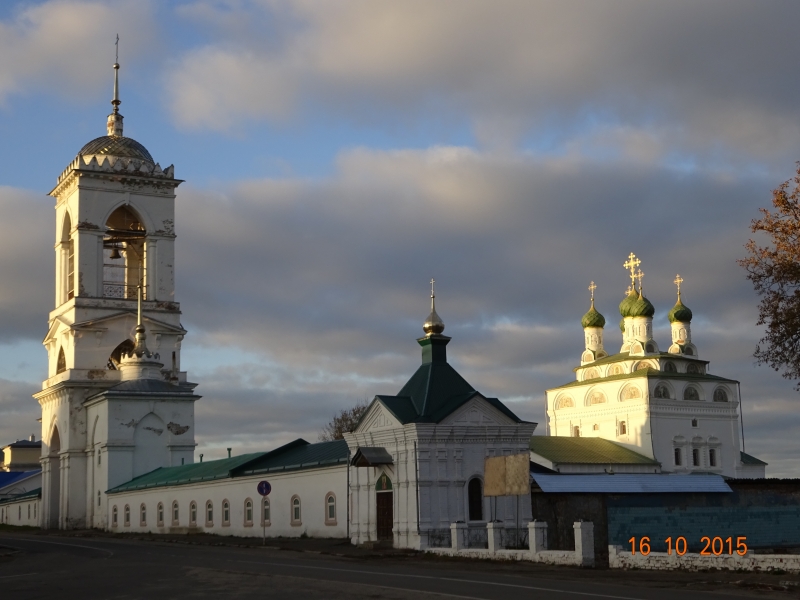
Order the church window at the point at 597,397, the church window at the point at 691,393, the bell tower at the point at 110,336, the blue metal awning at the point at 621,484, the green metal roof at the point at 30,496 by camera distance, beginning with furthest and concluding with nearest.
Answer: the church window at the point at 597,397, the church window at the point at 691,393, the green metal roof at the point at 30,496, the bell tower at the point at 110,336, the blue metal awning at the point at 621,484

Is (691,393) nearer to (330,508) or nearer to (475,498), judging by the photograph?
(330,508)

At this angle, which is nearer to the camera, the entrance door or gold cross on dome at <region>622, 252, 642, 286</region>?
the entrance door

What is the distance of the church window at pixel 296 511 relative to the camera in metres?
34.6

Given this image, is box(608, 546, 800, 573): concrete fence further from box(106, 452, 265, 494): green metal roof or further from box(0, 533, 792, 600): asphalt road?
box(106, 452, 265, 494): green metal roof

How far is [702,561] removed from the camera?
65.7ft

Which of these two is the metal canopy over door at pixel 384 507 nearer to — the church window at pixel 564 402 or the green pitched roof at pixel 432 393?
the green pitched roof at pixel 432 393

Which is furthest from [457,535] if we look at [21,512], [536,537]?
[21,512]

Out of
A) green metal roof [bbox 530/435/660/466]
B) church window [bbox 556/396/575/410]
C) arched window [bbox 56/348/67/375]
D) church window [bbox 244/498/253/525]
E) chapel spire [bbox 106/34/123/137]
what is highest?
chapel spire [bbox 106/34/123/137]

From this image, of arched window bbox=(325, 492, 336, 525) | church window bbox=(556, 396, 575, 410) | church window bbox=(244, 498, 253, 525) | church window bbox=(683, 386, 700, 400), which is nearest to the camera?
arched window bbox=(325, 492, 336, 525)

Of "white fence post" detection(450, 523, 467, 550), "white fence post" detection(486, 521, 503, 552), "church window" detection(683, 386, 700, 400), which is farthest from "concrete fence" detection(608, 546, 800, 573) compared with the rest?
"church window" detection(683, 386, 700, 400)

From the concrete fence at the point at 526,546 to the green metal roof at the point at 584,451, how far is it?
103ft

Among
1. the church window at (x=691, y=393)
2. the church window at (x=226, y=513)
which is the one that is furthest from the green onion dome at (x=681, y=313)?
Result: the church window at (x=226, y=513)

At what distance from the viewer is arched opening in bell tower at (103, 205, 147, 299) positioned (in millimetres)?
55531

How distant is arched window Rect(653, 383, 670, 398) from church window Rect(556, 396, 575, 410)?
7.03 metres
